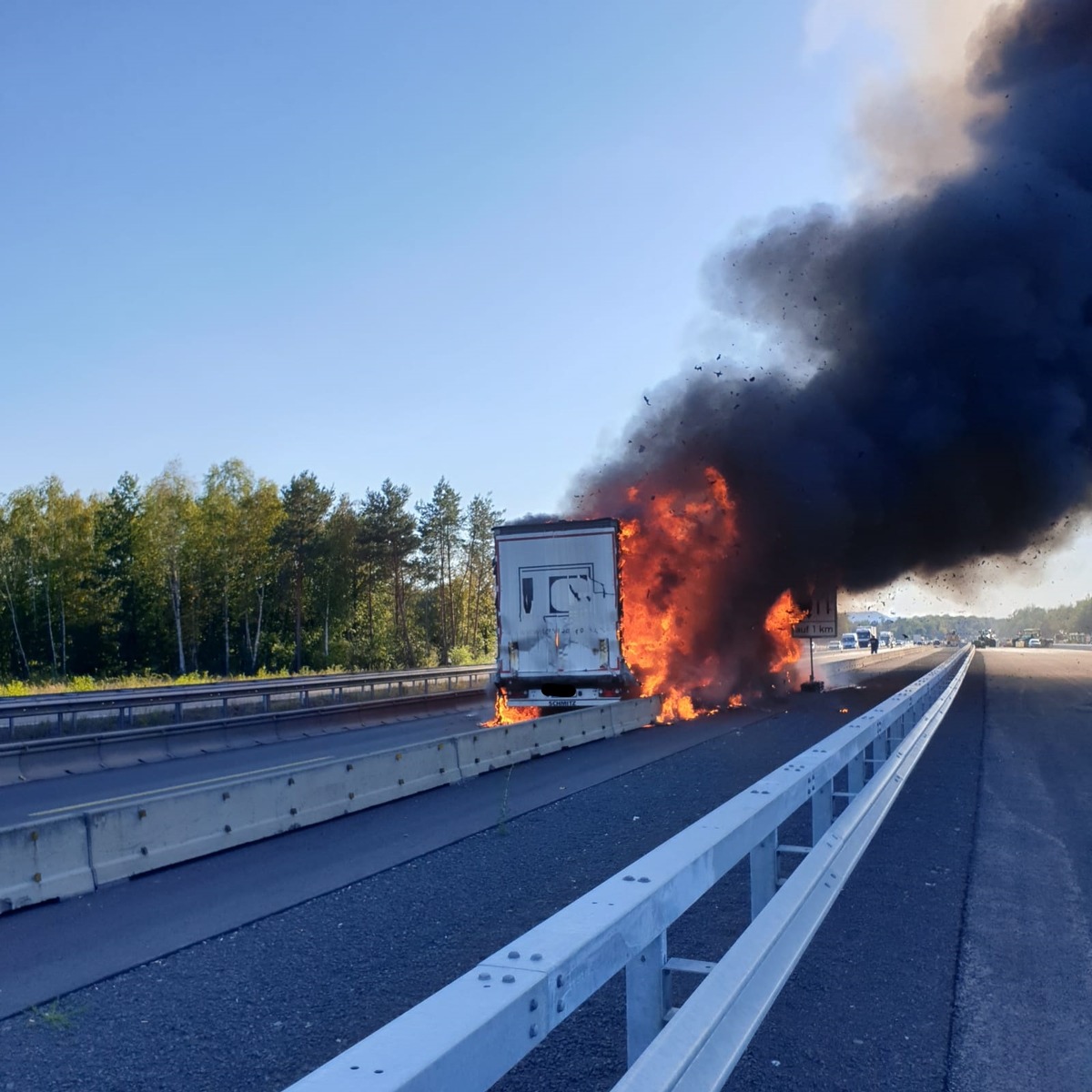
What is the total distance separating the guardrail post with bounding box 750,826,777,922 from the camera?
4516mm

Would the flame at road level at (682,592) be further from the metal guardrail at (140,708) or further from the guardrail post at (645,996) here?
the guardrail post at (645,996)

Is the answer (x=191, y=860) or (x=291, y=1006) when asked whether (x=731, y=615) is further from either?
(x=291, y=1006)

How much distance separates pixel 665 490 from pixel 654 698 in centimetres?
503

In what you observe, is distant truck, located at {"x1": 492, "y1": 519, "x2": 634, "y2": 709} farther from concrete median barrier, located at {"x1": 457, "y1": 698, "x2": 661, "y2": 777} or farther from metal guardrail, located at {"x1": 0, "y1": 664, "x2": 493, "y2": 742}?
metal guardrail, located at {"x1": 0, "y1": 664, "x2": 493, "y2": 742}

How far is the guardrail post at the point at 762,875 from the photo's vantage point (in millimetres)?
4516

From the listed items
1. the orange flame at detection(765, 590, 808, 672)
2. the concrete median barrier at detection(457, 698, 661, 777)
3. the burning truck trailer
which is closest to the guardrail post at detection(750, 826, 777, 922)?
the concrete median barrier at detection(457, 698, 661, 777)


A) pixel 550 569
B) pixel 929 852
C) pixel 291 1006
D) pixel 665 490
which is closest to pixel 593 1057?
pixel 291 1006

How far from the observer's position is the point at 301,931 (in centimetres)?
581

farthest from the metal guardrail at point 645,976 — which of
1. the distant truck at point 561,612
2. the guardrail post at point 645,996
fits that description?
the distant truck at point 561,612

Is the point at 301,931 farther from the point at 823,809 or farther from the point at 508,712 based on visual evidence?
the point at 508,712

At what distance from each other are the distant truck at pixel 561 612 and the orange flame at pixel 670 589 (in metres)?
2.23

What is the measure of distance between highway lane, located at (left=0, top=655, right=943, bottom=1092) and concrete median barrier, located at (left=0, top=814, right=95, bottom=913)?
0.13 metres

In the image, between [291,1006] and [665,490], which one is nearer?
[291,1006]

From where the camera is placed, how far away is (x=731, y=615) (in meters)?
22.2
